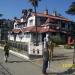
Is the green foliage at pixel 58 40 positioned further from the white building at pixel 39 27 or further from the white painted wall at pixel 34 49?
the white painted wall at pixel 34 49

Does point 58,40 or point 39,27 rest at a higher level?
point 39,27

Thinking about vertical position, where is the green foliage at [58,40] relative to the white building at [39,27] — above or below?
below

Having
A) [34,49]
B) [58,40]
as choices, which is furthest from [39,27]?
[34,49]

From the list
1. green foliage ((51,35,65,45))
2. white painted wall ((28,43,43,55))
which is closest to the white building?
green foliage ((51,35,65,45))

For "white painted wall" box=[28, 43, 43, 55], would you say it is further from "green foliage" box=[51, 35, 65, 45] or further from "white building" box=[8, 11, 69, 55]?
"white building" box=[8, 11, 69, 55]

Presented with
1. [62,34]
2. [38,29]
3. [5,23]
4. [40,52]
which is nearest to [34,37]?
[38,29]

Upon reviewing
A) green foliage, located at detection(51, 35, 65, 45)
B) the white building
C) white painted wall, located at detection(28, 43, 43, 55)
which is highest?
the white building

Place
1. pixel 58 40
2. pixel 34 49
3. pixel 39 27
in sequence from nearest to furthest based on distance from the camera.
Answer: pixel 34 49, pixel 58 40, pixel 39 27

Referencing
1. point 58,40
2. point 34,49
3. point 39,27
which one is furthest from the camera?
point 39,27

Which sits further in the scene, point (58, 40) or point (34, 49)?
point (58, 40)

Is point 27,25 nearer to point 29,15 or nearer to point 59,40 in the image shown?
point 29,15

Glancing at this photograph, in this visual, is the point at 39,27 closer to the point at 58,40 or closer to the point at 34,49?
the point at 58,40

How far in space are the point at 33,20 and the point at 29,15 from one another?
446cm

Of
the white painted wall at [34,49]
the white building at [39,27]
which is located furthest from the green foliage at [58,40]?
the white painted wall at [34,49]
